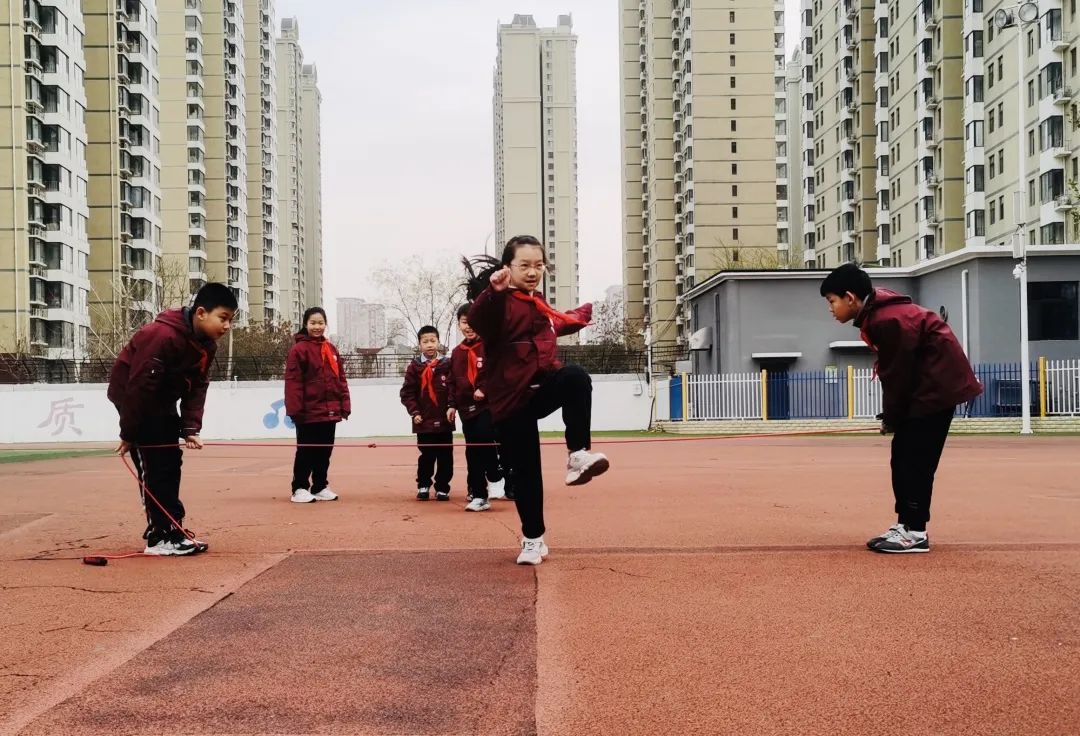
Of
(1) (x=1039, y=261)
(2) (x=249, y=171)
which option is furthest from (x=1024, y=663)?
(2) (x=249, y=171)

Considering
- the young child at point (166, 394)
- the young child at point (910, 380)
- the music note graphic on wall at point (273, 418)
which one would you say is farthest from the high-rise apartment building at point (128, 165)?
the young child at point (910, 380)

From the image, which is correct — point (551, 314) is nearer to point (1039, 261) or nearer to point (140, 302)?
point (1039, 261)

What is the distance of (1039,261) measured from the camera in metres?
32.5

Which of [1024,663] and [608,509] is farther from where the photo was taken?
[608,509]

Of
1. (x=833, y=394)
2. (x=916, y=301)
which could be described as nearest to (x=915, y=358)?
(x=833, y=394)

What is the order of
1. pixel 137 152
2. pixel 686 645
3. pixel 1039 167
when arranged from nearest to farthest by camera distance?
pixel 686 645
pixel 1039 167
pixel 137 152

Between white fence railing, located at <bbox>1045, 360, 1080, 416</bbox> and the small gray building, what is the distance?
338 cm

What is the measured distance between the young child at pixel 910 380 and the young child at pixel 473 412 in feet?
12.7

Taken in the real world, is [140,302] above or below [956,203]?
below

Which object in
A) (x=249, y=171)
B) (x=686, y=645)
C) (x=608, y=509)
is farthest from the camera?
(x=249, y=171)

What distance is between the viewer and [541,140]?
6762 inches

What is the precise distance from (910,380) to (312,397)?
585cm

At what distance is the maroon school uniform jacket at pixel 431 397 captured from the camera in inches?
407

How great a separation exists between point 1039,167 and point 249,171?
82103mm
